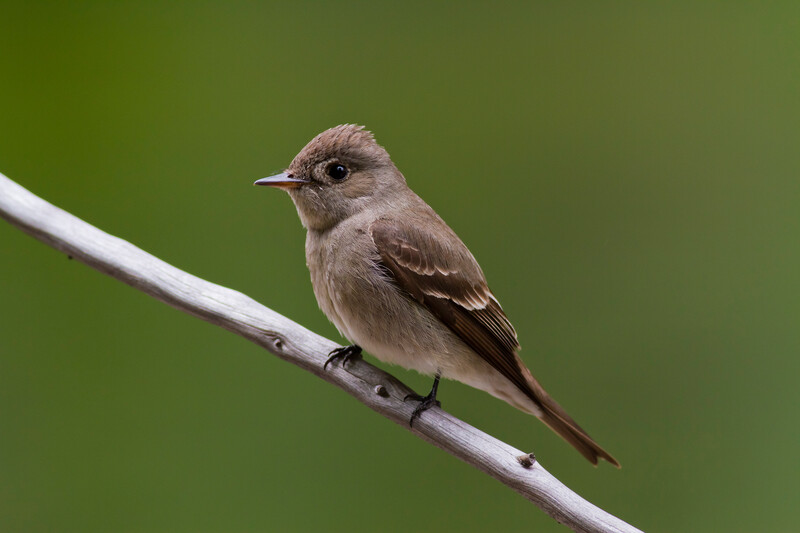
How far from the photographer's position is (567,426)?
73.3 inches

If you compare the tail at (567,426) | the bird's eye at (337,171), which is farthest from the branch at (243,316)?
the bird's eye at (337,171)

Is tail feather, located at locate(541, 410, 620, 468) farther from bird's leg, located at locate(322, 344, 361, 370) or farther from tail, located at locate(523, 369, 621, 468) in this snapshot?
bird's leg, located at locate(322, 344, 361, 370)

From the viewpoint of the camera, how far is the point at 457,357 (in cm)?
181

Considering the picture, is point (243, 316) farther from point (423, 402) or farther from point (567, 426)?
point (567, 426)

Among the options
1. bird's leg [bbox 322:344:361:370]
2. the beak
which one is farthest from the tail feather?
the beak

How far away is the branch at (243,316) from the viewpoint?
1636 mm

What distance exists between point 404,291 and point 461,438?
1.26 ft

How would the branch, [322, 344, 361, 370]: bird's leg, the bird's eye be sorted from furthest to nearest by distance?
the bird's eye
[322, 344, 361, 370]: bird's leg
the branch

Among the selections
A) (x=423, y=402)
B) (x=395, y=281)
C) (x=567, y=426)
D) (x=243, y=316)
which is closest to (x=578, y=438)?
(x=567, y=426)

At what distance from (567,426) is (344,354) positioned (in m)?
0.59

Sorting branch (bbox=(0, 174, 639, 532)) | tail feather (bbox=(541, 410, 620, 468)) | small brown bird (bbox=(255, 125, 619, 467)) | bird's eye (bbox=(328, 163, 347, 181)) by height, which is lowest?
branch (bbox=(0, 174, 639, 532))

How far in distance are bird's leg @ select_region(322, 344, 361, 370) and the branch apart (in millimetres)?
14

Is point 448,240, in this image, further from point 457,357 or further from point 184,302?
point 184,302

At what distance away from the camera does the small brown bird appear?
178 cm
